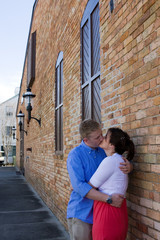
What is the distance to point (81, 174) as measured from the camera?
2582 millimetres

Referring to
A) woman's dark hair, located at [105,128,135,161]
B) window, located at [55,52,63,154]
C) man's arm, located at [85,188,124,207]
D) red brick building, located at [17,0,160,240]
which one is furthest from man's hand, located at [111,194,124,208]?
window, located at [55,52,63,154]

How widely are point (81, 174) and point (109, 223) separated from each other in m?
0.53

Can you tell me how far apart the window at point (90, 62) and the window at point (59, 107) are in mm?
1909

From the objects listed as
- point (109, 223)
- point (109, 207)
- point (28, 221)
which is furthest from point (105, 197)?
point (28, 221)

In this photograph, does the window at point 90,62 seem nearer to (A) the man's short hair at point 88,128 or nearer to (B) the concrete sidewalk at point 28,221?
(A) the man's short hair at point 88,128

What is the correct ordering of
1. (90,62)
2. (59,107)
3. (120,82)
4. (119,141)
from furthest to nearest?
(59,107) → (90,62) → (120,82) → (119,141)

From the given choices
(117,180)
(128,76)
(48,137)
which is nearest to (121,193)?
(117,180)

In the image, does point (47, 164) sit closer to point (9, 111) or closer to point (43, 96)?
point (43, 96)

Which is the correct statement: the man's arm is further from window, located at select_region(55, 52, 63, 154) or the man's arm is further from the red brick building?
window, located at select_region(55, 52, 63, 154)

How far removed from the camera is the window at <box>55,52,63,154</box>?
6.79 meters

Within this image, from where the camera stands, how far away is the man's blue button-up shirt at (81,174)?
2578 mm

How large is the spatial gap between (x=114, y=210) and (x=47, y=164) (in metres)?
5.99

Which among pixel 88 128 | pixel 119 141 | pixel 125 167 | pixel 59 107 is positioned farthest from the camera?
pixel 59 107

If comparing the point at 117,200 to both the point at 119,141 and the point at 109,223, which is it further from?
the point at 119,141
